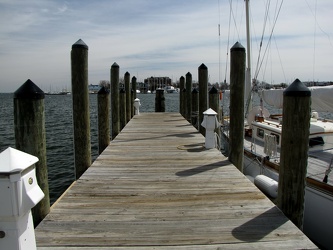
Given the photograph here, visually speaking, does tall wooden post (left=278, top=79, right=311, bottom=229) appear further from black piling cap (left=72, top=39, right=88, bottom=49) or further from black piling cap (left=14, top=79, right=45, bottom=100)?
black piling cap (left=72, top=39, right=88, bottom=49)

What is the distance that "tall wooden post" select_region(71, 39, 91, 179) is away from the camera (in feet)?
16.3

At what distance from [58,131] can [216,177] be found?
734 inches

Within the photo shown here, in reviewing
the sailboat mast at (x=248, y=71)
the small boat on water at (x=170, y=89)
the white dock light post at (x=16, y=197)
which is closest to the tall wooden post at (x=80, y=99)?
the white dock light post at (x=16, y=197)

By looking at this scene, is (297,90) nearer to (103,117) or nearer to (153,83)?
(103,117)

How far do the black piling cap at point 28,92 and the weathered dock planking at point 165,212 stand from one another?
1.30m

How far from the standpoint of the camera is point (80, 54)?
4984mm

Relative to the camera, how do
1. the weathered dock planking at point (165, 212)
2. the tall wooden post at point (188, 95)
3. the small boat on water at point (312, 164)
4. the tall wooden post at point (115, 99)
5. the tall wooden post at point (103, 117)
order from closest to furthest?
the weathered dock planking at point (165, 212), the small boat on water at point (312, 164), the tall wooden post at point (103, 117), the tall wooden post at point (115, 99), the tall wooden post at point (188, 95)

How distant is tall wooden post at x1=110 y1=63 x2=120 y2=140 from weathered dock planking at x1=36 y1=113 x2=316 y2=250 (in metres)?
4.87

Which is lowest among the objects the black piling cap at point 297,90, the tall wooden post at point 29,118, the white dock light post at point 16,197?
the white dock light post at point 16,197

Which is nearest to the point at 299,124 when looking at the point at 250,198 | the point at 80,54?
the point at 250,198

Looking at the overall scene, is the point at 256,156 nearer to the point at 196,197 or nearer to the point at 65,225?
the point at 196,197

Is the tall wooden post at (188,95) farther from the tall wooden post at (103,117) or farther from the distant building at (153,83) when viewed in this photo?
the distant building at (153,83)

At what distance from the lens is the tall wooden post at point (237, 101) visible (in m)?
5.28

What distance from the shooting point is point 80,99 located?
4.99 m
